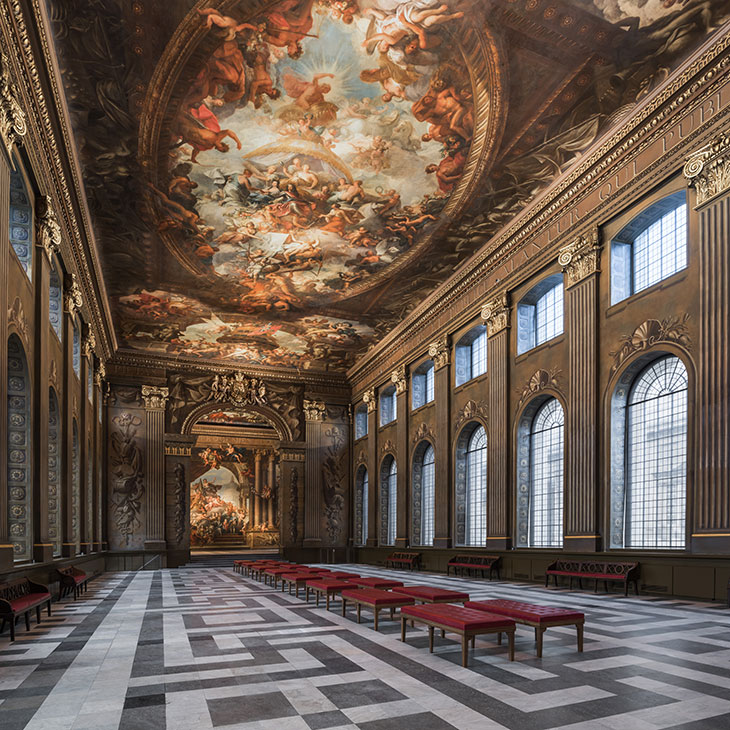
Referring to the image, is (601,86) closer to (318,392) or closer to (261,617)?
(261,617)

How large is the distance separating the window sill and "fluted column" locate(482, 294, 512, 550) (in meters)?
4.46

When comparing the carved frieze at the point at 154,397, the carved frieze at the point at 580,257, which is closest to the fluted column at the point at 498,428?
the carved frieze at the point at 580,257

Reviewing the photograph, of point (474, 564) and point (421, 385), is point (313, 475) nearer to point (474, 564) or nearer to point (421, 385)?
point (421, 385)

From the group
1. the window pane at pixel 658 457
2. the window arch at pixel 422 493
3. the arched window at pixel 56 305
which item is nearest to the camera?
the window pane at pixel 658 457

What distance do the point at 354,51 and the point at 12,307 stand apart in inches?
288

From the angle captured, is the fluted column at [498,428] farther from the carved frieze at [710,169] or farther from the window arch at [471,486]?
the carved frieze at [710,169]

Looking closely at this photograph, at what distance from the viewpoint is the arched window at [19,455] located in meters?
11.8

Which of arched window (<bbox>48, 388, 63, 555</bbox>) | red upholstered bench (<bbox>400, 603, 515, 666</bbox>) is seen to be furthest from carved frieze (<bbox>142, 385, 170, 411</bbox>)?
red upholstered bench (<bbox>400, 603, 515, 666</bbox>)

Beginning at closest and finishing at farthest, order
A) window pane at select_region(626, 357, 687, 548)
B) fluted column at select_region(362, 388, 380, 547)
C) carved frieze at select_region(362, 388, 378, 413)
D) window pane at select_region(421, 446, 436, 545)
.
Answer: window pane at select_region(626, 357, 687, 548), window pane at select_region(421, 446, 436, 545), fluted column at select_region(362, 388, 380, 547), carved frieze at select_region(362, 388, 378, 413)

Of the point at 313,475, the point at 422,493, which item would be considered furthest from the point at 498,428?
the point at 313,475

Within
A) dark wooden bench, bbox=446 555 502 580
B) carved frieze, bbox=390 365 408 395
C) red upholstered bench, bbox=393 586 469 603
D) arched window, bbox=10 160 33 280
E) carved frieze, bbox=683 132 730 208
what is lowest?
dark wooden bench, bbox=446 555 502 580

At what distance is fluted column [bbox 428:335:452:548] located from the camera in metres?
21.8

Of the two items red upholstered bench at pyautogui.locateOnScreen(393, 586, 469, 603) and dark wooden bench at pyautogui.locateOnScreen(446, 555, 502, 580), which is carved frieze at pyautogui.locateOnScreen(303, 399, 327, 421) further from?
red upholstered bench at pyautogui.locateOnScreen(393, 586, 469, 603)

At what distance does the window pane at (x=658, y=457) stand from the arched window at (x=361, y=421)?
18434 mm
